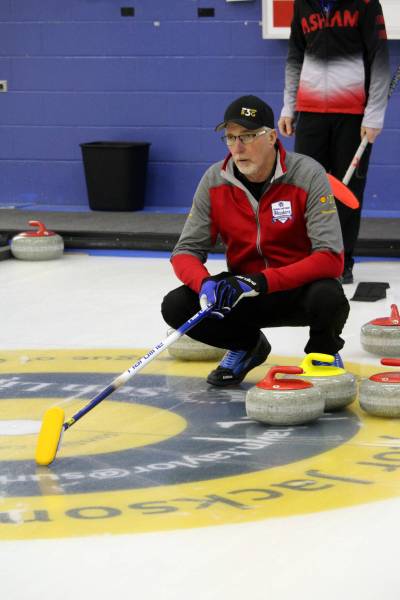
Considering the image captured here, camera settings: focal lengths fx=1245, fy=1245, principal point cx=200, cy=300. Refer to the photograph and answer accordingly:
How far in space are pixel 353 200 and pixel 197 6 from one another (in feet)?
14.3

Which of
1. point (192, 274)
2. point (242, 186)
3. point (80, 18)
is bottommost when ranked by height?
point (192, 274)

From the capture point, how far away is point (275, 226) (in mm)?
3855

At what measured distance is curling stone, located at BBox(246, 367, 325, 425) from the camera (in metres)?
3.50

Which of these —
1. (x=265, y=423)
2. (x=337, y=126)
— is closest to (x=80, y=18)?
(x=337, y=126)

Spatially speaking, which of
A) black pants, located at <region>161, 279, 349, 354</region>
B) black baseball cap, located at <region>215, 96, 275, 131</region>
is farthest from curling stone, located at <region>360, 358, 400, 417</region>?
black baseball cap, located at <region>215, 96, 275, 131</region>

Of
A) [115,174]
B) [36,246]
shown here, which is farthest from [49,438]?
[115,174]

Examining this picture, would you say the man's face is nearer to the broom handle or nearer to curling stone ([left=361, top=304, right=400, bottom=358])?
the broom handle

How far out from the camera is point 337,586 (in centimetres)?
236

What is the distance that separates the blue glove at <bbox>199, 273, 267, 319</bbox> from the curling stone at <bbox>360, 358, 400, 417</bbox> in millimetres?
432

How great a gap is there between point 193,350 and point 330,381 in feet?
2.68

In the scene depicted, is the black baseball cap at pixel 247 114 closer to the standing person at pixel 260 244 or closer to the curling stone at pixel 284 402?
the standing person at pixel 260 244

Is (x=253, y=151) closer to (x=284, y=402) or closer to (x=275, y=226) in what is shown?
(x=275, y=226)

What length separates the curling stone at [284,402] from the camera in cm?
350

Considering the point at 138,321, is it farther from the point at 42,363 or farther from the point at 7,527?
the point at 7,527
